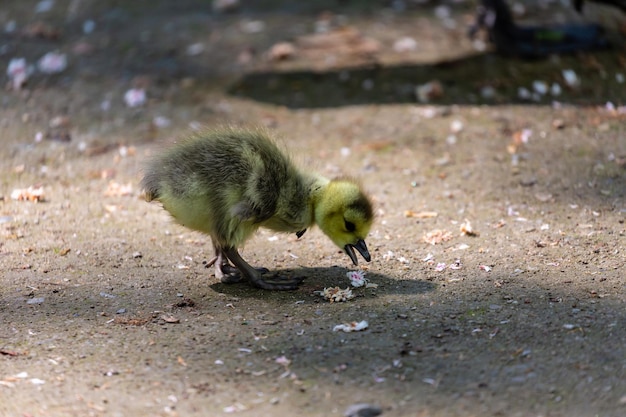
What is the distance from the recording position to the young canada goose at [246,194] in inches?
166

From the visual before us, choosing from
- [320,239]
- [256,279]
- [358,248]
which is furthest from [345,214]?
[320,239]

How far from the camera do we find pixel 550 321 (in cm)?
372

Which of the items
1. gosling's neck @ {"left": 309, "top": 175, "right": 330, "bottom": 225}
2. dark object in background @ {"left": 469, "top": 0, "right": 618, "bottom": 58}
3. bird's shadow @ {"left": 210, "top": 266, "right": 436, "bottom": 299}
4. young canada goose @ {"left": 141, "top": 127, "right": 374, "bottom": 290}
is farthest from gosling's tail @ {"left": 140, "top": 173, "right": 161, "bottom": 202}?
dark object in background @ {"left": 469, "top": 0, "right": 618, "bottom": 58}

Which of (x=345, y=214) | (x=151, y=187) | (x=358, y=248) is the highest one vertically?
(x=151, y=187)

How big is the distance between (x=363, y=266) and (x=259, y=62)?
395cm

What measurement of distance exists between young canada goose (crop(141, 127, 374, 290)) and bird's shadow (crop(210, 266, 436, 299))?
0.06 metres

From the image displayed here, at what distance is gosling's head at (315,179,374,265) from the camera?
13.9 ft

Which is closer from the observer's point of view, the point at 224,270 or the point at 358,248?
the point at 358,248

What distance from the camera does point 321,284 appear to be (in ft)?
14.6

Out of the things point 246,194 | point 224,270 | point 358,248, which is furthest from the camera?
point 224,270

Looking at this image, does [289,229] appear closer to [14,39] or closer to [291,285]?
[291,285]

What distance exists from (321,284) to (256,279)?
1.19ft

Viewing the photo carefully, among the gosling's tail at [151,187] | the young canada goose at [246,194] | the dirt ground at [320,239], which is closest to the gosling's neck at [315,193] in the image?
the young canada goose at [246,194]

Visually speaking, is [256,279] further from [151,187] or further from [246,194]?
[151,187]
